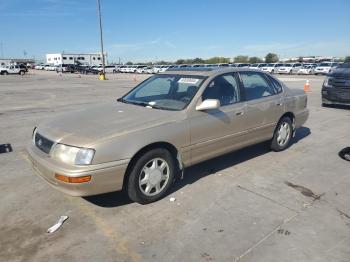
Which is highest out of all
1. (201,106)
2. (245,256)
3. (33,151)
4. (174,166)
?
(201,106)

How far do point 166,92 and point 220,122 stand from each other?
97 cm

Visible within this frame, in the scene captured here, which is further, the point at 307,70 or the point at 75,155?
the point at 307,70

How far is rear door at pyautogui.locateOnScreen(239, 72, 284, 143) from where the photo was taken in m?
5.16

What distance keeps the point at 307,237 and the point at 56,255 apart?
2.42m

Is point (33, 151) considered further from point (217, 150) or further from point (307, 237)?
point (307, 237)

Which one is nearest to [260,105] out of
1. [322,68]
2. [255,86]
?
[255,86]

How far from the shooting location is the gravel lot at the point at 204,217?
305 cm

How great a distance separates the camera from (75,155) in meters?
3.44

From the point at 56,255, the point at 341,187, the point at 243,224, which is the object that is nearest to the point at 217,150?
the point at 243,224

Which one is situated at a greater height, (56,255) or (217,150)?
(217,150)

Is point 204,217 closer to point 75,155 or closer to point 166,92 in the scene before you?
point 75,155

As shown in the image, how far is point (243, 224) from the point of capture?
350 cm

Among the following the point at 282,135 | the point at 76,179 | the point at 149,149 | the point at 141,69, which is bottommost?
the point at 282,135

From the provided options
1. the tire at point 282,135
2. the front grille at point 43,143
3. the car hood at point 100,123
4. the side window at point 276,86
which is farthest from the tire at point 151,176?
the side window at point 276,86
